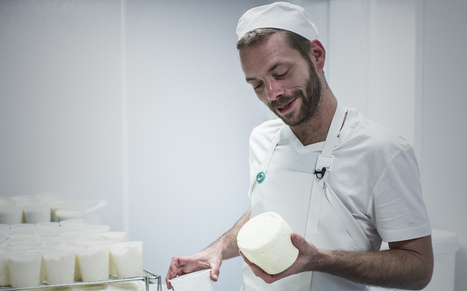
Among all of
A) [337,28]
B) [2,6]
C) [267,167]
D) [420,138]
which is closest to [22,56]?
[2,6]

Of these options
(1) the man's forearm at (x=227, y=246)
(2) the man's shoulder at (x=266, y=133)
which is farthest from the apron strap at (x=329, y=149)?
(1) the man's forearm at (x=227, y=246)

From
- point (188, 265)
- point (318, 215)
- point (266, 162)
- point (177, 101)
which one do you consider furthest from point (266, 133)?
point (177, 101)

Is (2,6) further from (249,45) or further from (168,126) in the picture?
(249,45)

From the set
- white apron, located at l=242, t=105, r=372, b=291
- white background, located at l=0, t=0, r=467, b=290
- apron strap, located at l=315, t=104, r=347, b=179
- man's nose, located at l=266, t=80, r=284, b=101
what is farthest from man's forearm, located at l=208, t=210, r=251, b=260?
white background, located at l=0, t=0, r=467, b=290

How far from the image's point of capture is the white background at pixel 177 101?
2201mm

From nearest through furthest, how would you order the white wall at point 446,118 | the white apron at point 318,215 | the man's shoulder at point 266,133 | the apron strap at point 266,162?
the white apron at point 318,215 < the apron strap at point 266,162 < the man's shoulder at point 266,133 < the white wall at point 446,118

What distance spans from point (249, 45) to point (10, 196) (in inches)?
62.6

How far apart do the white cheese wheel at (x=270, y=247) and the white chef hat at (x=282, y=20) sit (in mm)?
679

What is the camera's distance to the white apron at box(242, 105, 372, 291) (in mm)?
1357

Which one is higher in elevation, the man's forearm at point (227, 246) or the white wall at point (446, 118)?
the white wall at point (446, 118)

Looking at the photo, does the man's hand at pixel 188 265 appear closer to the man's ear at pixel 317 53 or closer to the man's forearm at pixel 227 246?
the man's forearm at pixel 227 246

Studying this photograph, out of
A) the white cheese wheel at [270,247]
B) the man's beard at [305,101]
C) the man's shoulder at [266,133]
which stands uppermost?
the man's beard at [305,101]

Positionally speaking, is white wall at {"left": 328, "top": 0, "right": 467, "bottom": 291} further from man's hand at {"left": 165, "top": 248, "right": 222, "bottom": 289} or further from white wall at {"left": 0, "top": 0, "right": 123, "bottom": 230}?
white wall at {"left": 0, "top": 0, "right": 123, "bottom": 230}

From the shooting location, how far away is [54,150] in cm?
234
